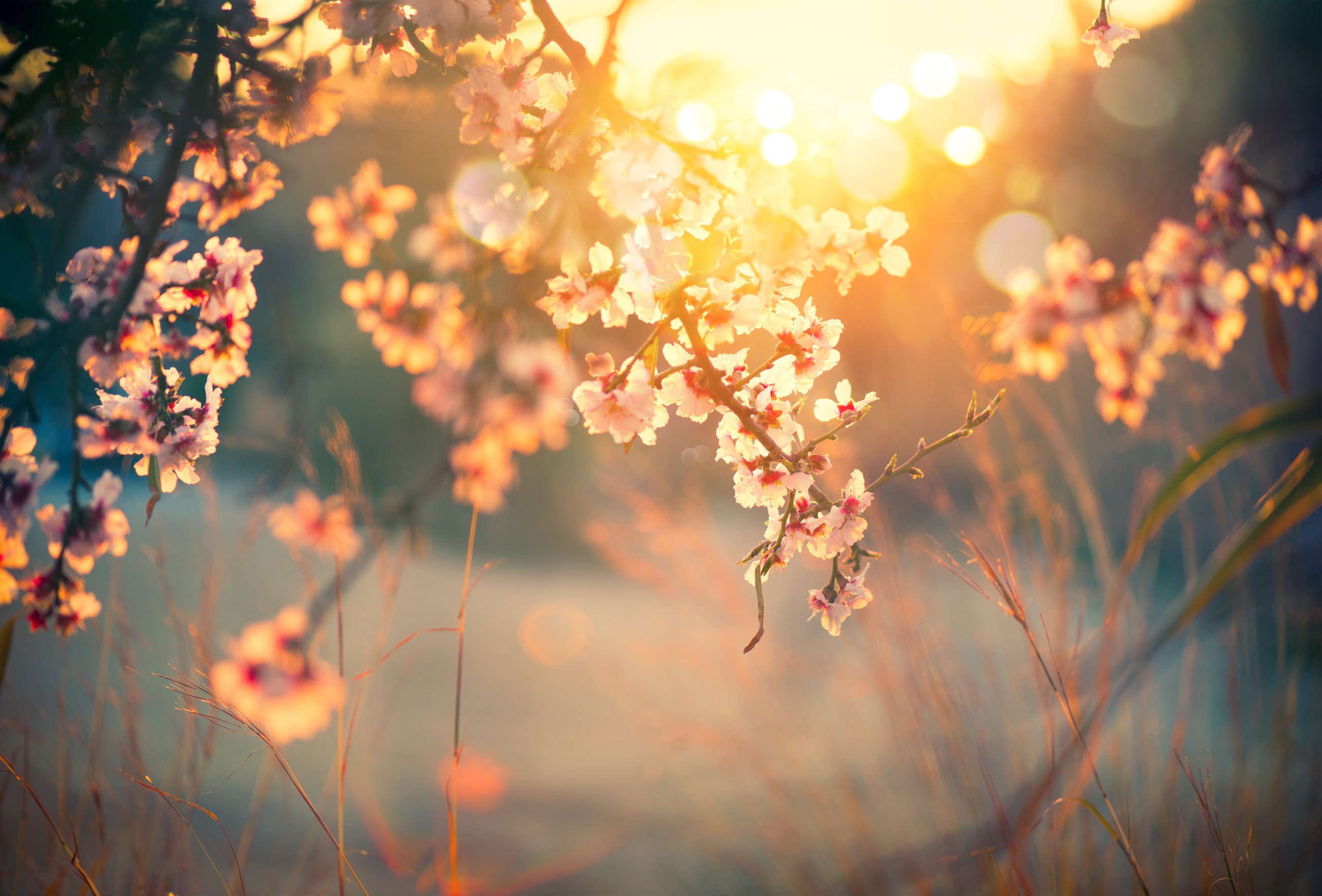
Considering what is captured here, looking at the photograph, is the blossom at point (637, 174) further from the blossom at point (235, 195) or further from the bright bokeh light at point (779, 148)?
the blossom at point (235, 195)

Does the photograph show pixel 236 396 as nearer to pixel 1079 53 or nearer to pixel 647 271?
pixel 647 271

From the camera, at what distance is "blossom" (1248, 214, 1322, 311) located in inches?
18.9

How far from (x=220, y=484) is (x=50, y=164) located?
4.21m

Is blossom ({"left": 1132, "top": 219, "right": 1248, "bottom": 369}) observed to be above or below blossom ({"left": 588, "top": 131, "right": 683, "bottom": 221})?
below

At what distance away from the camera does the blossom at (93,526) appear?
0.64 meters

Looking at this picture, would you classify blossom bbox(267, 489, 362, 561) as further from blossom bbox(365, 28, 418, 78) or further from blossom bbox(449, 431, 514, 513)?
blossom bbox(365, 28, 418, 78)

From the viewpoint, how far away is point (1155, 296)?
0.47m

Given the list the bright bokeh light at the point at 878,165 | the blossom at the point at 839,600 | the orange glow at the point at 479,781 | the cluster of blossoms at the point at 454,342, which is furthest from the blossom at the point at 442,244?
the bright bokeh light at the point at 878,165

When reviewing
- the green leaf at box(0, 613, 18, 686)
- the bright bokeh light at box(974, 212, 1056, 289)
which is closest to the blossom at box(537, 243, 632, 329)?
the green leaf at box(0, 613, 18, 686)

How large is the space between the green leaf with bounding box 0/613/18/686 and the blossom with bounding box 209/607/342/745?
0.21 m

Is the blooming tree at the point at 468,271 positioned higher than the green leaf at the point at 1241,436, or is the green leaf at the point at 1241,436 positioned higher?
the blooming tree at the point at 468,271

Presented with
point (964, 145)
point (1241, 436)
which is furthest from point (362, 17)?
point (964, 145)

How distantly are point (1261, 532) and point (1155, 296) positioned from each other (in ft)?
0.57

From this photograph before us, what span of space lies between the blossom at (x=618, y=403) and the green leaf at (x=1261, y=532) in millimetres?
344
